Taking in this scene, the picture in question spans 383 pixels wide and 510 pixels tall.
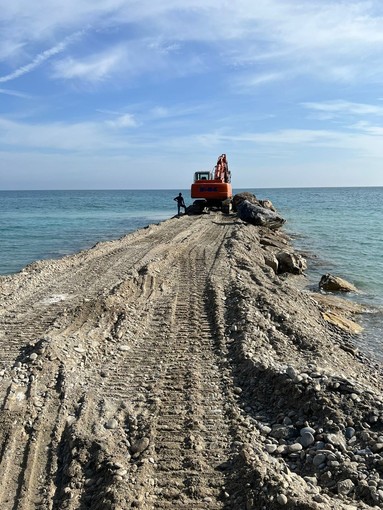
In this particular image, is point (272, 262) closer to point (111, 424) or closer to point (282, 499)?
point (111, 424)

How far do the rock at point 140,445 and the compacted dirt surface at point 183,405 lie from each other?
2 cm

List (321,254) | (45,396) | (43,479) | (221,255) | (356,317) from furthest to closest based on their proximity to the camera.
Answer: (321,254)
(221,255)
(356,317)
(45,396)
(43,479)

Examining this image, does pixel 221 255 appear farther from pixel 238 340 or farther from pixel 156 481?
pixel 156 481

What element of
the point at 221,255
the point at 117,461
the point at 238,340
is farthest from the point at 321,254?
the point at 117,461

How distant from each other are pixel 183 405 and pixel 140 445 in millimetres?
963

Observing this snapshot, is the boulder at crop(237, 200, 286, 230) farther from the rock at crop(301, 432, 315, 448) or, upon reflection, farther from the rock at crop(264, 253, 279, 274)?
the rock at crop(301, 432, 315, 448)

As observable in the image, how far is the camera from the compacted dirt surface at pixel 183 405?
4.32m

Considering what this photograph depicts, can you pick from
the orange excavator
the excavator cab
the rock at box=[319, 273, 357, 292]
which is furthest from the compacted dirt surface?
the excavator cab

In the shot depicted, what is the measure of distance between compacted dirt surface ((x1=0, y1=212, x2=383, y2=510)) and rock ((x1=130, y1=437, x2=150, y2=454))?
19mm

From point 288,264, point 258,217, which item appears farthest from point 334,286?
point 258,217

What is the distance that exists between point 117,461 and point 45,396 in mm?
1684

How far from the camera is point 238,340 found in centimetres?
755

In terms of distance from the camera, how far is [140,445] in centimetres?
495

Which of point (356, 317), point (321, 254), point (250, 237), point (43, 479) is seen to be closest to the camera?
point (43, 479)
